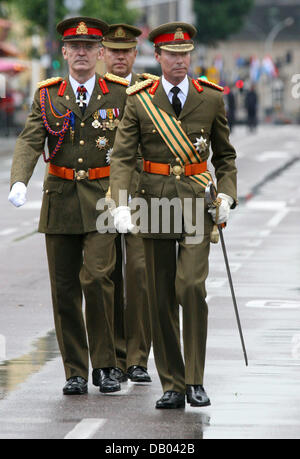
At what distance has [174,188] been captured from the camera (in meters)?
7.25

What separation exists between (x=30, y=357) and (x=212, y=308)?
252 centimetres

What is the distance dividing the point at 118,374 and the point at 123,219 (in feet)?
4.18

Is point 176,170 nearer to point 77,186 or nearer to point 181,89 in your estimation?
point 181,89

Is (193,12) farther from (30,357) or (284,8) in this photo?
(30,357)

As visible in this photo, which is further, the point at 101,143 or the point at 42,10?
the point at 42,10

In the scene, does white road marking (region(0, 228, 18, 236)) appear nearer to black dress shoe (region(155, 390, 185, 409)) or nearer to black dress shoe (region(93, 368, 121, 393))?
black dress shoe (region(93, 368, 121, 393))

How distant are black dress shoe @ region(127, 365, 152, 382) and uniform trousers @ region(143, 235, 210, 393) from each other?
28.9 inches

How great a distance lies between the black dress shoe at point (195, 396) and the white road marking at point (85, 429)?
49 centimetres

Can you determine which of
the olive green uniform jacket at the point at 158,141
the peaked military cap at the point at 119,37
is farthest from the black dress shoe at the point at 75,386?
the peaked military cap at the point at 119,37

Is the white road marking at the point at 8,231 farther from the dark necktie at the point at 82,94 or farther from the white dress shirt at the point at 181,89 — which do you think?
Result: the white dress shirt at the point at 181,89

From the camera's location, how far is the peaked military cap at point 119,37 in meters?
8.52

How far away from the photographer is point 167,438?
6598mm

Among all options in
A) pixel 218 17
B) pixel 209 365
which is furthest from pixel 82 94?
pixel 218 17
